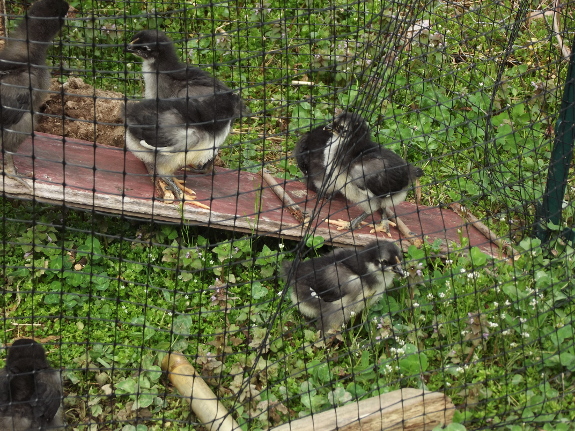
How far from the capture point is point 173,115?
5449 mm

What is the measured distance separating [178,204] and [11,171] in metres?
1.17

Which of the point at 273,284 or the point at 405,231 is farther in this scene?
the point at 405,231

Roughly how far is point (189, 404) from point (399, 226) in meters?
2.30

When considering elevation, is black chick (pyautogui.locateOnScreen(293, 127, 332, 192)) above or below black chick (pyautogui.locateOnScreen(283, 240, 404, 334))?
above

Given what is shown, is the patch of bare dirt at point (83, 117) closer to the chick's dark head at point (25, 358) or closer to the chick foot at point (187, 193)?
the chick foot at point (187, 193)

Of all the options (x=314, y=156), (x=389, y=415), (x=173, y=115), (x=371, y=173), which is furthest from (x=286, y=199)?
(x=389, y=415)

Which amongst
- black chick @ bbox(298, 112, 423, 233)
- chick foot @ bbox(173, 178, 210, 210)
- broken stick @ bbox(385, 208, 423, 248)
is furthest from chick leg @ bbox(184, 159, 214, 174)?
broken stick @ bbox(385, 208, 423, 248)

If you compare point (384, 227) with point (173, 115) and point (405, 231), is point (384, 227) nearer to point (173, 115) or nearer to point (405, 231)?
point (405, 231)

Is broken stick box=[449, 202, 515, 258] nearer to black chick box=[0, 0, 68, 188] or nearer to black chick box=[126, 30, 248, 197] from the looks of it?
black chick box=[126, 30, 248, 197]

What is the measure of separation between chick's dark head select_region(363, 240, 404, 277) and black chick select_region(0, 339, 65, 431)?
2.04 m

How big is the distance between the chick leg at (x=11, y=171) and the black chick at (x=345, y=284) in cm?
195

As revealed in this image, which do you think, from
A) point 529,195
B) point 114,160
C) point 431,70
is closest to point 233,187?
point 114,160

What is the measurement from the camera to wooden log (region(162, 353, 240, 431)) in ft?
13.1

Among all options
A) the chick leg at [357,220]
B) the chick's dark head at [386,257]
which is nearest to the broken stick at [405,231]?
the chick leg at [357,220]
